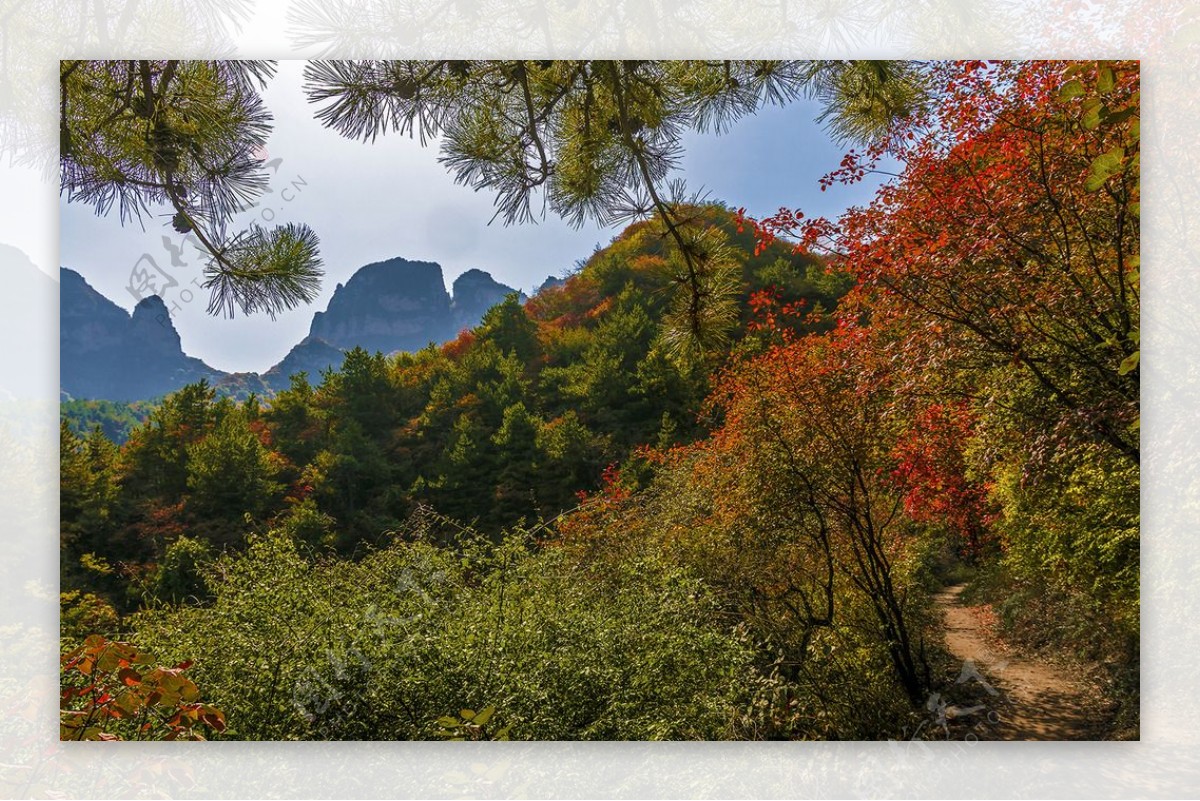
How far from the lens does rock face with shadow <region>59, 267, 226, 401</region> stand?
3.04m

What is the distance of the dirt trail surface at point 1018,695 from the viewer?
9.66 feet

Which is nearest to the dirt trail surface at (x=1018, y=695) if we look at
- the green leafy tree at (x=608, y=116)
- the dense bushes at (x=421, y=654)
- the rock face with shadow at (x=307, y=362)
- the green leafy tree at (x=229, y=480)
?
the dense bushes at (x=421, y=654)

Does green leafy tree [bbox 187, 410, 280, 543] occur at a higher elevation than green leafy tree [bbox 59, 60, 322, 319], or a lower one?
lower

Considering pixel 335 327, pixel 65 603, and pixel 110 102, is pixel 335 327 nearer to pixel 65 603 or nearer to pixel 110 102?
pixel 110 102

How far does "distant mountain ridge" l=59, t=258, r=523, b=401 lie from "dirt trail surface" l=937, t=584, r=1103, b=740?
2182 millimetres

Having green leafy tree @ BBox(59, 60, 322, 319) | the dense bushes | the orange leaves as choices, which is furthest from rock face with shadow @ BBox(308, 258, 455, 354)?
the orange leaves

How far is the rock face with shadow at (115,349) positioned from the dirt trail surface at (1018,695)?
9.69ft

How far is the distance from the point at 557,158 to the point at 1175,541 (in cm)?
266

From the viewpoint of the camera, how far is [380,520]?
3072mm

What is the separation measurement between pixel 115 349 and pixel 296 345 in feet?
2.12

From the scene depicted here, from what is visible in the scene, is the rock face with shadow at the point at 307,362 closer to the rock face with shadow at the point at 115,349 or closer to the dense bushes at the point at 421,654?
the rock face with shadow at the point at 115,349

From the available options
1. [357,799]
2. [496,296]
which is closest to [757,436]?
[496,296]

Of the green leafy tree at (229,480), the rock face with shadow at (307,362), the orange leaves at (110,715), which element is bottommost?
the orange leaves at (110,715)

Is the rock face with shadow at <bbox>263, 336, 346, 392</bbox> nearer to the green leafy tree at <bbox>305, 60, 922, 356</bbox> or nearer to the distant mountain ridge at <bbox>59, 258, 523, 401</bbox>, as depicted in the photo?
the distant mountain ridge at <bbox>59, 258, 523, 401</bbox>
